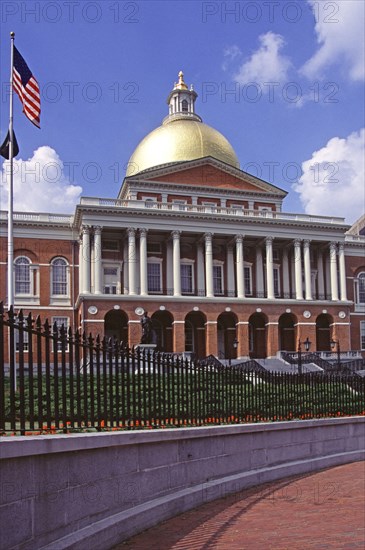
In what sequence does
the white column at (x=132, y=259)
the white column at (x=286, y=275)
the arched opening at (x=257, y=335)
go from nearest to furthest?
the white column at (x=132, y=259) → the arched opening at (x=257, y=335) → the white column at (x=286, y=275)

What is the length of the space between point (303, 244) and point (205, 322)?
10737 millimetres

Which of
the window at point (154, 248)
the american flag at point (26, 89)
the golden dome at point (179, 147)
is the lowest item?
the window at point (154, 248)

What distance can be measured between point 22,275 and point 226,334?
16953 mm

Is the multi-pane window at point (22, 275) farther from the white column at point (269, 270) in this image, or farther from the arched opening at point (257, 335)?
the white column at point (269, 270)

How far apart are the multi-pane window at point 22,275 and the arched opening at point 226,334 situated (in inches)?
607

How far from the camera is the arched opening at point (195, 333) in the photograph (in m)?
53.7

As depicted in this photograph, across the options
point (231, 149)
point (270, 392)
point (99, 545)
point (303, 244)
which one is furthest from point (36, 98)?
point (231, 149)

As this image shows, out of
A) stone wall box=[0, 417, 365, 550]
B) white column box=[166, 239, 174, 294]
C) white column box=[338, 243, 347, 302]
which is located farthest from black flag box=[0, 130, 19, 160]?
white column box=[338, 243, 347, 302]

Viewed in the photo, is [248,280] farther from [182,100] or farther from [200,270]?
[182,100]

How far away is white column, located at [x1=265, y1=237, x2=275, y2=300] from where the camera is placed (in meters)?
53.5

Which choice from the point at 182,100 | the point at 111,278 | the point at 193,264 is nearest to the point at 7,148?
the point at 111,278

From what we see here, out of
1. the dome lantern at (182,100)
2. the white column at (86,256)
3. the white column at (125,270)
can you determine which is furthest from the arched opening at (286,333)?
the dome lantern at (182,100)

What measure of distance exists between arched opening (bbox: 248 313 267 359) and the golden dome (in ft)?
48.9

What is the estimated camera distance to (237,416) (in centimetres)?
1294
